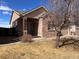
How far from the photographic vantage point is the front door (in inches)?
1332

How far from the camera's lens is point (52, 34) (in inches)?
1228

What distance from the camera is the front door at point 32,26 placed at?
33844mm

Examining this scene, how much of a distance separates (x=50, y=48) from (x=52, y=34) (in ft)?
41.4

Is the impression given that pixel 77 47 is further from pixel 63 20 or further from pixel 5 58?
pixel 5 58

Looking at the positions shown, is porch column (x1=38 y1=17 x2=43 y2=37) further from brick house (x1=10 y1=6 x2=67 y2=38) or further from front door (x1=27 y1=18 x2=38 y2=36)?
front door (x1=27 y1=18 x2=38 y2=36)

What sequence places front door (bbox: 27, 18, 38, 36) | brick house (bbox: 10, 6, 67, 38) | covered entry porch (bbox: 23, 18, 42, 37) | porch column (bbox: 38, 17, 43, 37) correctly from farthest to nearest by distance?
front door (bbox: 27, 18, 38, 36)
covered entry porch (bbox: 23, 18, 42, 37)
porch column (bbox: 38, 17, 43, 37)
brick house (bbox: 10, 6, 67, 38)

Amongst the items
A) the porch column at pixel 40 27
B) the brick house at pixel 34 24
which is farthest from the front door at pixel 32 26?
the porch column at pixel 40 27

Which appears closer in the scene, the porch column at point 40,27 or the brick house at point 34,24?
the brick house at point 34,24

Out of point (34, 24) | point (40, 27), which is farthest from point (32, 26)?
point (40, 27)

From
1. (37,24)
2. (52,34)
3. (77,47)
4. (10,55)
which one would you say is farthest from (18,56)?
(37,24)

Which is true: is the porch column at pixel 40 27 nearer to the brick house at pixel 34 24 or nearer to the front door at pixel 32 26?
the brick house at pixel 34 24

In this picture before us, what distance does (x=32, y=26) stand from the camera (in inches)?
1350

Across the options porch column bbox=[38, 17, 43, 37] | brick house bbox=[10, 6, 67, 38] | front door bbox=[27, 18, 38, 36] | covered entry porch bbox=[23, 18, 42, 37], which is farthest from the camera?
front door bbox=[27, 18, 38, 36]

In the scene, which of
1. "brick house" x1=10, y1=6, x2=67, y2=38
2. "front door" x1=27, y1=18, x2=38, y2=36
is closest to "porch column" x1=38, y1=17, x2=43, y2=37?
"brick house" x1=10, y1=6, x2=67, y2=38
